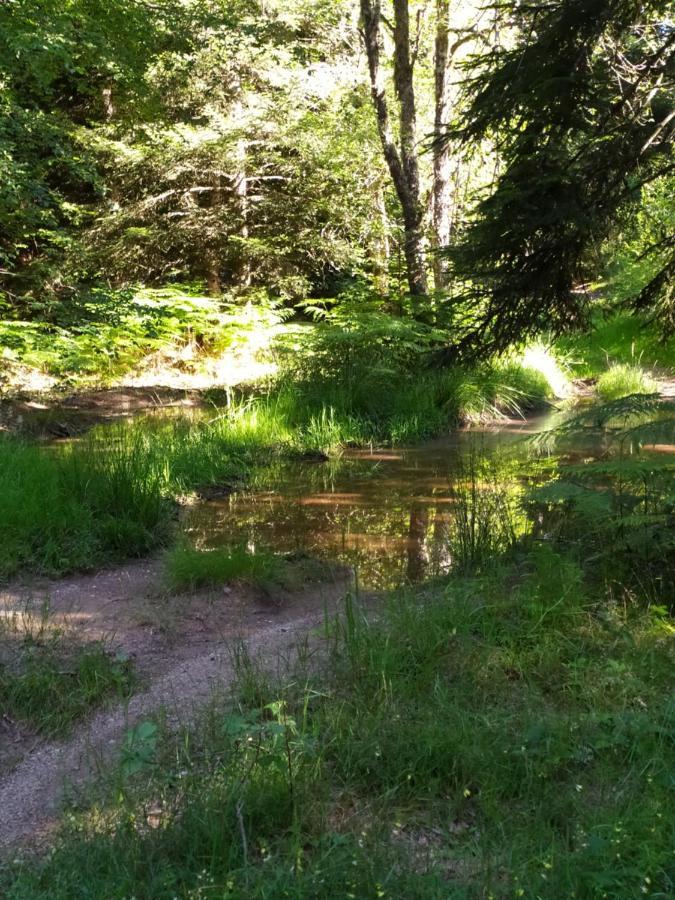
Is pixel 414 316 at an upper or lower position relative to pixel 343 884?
upper

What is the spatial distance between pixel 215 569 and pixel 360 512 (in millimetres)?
2248

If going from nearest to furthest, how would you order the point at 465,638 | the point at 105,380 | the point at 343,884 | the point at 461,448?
the point at 343,884
the point at 465,638
the point at 461,448
the point at 105,380

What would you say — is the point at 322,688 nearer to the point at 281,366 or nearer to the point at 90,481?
the point at 90,481

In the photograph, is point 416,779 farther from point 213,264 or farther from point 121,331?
point 213,264

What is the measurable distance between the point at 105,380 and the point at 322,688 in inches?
488

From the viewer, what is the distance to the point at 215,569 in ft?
17.3

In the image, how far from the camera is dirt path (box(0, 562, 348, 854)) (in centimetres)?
A: 301

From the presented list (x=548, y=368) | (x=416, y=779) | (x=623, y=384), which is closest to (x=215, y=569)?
(x=416, y=779)

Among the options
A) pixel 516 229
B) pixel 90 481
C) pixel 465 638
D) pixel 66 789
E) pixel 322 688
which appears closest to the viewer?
pixel 66 789

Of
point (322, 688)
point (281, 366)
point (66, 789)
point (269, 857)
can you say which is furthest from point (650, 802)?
point (281, 366)

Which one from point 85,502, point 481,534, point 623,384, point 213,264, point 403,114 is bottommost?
point 481,534

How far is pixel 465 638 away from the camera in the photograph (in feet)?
12.6

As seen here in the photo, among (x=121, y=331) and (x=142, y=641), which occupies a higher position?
(x=121, y=331)

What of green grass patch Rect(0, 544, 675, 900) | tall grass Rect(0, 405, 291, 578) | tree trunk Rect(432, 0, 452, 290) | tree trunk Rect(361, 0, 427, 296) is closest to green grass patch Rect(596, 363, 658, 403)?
tree trunk Rect(432, 0, 452, 290)
